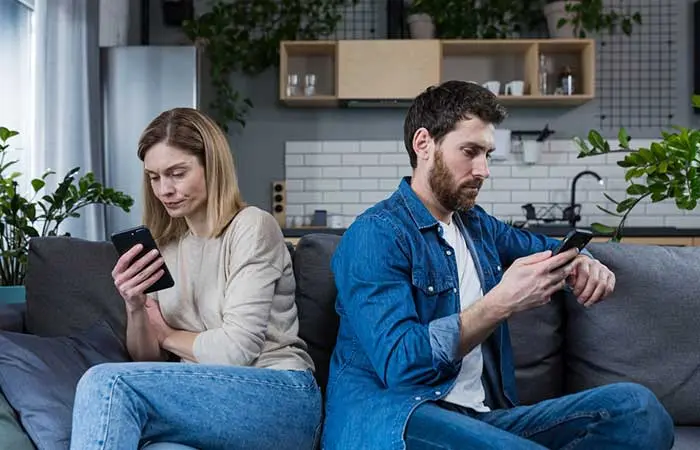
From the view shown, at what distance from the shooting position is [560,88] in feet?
17.9

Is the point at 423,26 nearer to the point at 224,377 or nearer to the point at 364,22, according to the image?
the point at 364,22

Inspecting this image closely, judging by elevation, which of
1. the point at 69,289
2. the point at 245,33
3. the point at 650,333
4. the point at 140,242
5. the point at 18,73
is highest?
the point at 245,33

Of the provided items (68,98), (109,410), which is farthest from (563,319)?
(68,98)

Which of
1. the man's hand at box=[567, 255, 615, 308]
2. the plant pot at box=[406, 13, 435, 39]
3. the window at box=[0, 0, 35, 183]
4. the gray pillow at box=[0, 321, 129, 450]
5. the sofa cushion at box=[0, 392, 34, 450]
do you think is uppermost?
the plant pot at box=[406, 13, 435, 39]

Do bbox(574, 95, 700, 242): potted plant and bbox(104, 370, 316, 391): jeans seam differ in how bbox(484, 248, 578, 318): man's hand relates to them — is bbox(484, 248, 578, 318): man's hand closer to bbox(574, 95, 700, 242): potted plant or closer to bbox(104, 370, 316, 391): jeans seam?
bbox(104, 370, 316, 391): jeans seam

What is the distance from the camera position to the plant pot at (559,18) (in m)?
5.38

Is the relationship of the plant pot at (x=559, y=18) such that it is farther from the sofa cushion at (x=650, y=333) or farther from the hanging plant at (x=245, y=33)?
the sofa cushion at (x=650, y=333)

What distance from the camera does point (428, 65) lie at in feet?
17.3

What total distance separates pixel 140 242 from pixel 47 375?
349mm

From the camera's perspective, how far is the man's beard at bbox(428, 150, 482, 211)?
195 centimetres

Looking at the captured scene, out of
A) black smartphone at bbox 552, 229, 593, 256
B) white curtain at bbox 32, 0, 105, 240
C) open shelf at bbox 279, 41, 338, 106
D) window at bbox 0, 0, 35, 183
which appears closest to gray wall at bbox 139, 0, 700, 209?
open shelf at bbox 279, 41, 338, 106

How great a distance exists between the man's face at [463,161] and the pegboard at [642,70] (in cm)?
399

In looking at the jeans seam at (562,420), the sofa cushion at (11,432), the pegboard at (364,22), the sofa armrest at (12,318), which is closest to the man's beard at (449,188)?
the jeans seam at (562,420)

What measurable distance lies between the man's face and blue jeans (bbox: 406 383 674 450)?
470 mm
